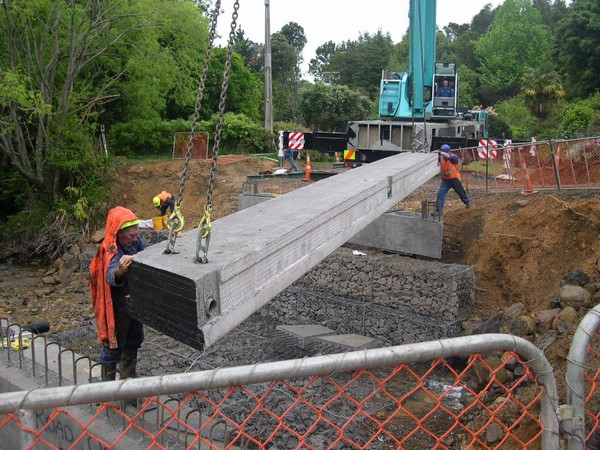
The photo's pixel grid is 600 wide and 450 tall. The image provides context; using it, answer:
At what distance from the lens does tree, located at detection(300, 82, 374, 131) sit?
30594mm

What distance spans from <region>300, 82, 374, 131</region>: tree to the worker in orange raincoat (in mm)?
27131

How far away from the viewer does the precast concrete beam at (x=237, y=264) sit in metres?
2.87

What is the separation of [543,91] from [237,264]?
3185cm

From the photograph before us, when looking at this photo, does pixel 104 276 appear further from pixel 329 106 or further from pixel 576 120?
pixel 329 106

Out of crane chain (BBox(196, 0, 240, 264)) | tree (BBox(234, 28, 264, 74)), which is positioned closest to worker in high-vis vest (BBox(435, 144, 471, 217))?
crane chain (BBox(196, 0, 240, 264))

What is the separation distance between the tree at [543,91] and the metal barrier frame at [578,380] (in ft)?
104

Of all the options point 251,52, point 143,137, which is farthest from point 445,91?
point 251,52

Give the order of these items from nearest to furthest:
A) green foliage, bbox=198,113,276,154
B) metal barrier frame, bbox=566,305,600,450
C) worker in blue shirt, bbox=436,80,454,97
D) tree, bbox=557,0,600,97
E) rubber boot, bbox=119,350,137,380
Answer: metal barrier frame, bbox=566,305,600,450
rubber boot, bbox=119,350,137,380
worker in blue shirt, bbox=436,80,454,97
green foliage, bbox=198,113,276,154
tree, bbox=557,0,600,97

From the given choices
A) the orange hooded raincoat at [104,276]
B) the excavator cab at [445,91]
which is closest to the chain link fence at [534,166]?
the excavator cab at [445,91]

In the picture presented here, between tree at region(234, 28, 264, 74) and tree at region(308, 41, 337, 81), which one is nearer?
tree at region(234, 28, 264, 74)

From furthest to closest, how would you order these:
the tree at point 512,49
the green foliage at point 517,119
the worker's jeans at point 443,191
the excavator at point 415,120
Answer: the tree at point 512,49
the green foliage at point 517,119
the excavator at point 415,120
the worker's jeans at point 443,191

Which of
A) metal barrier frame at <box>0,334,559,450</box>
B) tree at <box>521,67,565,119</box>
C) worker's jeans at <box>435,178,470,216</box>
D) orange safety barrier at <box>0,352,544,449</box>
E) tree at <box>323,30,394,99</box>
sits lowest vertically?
orange safety barrier at <box>0,352,544,449</box>

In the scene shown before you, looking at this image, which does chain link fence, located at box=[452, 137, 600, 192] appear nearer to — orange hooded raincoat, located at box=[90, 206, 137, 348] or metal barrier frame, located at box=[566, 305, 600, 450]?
orange hooded raincoat, located at box=[90, 206, 137, 348]

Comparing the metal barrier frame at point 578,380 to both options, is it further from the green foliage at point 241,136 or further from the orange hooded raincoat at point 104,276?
the green foliage at point 241,136
